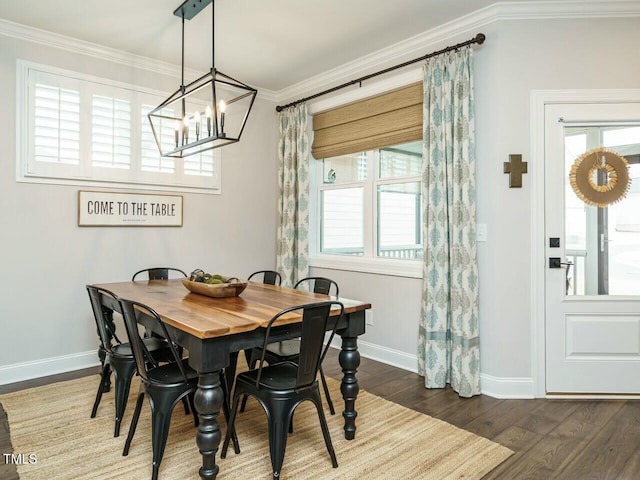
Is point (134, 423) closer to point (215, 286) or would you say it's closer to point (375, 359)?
point (215, 286)

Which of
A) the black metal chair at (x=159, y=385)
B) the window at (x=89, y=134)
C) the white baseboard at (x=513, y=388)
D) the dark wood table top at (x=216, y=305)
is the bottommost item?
the white baseboard at (x=513, y=388)

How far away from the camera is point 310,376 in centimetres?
203

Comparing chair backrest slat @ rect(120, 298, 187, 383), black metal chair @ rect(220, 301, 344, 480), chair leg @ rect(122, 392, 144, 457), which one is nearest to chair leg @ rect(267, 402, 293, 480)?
black metal chair @ rect(220, 301, 344, 480)

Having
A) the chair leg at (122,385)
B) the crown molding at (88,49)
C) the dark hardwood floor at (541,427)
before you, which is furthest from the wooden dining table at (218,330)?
the crown molding at (88,49)

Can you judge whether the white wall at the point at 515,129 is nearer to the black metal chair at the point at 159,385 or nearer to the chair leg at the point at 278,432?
the chair leg at the point at 278,432

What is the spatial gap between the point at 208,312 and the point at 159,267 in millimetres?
2023

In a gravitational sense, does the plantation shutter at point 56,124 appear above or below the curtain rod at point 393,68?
below

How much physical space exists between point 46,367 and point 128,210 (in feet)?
4.75

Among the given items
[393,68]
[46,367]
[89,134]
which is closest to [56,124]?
[89,134]

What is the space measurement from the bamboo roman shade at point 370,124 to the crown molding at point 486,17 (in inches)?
11.8

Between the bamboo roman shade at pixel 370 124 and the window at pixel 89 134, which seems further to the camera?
the bamboo roman shade at pixel 370 124

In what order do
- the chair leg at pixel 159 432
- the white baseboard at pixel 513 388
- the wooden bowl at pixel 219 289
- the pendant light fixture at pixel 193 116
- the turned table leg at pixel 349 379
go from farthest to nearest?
the white baseboard at pixel 513 388, the pendant light fixture at pixel 193 116, the wooden bowl at pixel 219 289, the turned table leg at pixel 349 379, the chair leg at pixel 159 432

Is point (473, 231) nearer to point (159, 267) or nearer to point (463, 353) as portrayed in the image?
point (463, 353)

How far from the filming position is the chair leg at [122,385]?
7.94 feet
